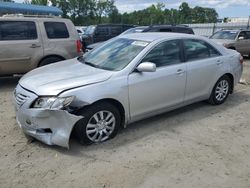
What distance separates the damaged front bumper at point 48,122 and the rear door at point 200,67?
2.41 meters

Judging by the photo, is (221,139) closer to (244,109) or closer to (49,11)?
(244,109)

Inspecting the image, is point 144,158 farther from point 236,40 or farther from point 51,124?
point 236,40

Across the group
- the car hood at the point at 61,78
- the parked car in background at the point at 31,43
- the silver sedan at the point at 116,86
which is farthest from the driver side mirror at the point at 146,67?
the parked car in background at the point at 31,43

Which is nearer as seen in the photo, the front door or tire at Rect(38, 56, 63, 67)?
the front door

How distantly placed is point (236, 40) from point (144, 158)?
12.7 meters

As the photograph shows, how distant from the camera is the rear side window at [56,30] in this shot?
321 inches

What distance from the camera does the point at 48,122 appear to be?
4.08 m

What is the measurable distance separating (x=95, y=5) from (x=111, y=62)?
7409 centimetres

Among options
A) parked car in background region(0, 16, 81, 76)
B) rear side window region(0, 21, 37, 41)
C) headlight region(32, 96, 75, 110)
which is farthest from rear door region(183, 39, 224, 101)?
rear side window region(0, 21, 37, 41)

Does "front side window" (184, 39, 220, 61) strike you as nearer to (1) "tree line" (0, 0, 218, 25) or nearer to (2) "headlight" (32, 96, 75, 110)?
(2) "headlight" (32, 96, 75, 110)

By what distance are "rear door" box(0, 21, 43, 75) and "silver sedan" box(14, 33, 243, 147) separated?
9.11 feet

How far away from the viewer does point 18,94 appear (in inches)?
176

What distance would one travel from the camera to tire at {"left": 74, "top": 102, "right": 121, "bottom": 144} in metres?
4.23

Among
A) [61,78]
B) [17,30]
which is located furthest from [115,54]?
[17,30]
